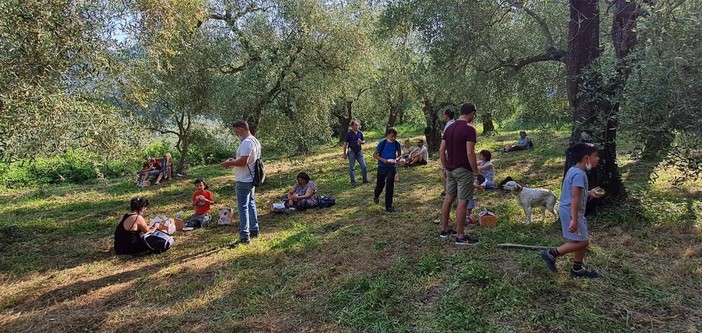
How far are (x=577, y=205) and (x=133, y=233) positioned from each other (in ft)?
19.0

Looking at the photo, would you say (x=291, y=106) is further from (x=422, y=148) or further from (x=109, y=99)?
(x=109, y=99)

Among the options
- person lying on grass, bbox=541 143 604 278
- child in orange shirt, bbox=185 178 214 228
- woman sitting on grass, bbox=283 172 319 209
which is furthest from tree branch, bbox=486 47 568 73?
child in orange shirt, bbox=185 178 214 228

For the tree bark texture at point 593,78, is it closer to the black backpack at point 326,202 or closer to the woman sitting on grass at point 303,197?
the black backpack at point 326,202

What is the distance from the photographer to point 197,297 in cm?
457

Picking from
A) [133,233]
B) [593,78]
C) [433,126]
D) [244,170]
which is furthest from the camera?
[433,126]

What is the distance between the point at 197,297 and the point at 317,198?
4241 mm

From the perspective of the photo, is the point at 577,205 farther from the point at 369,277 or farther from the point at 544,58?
the point at 544,58

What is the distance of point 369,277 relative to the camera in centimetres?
470

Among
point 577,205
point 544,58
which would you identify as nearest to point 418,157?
point 544,58

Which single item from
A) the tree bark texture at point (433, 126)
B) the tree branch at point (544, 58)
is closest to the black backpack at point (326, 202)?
the tree branch at point (544, 58)

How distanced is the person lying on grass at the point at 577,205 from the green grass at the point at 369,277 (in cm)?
25

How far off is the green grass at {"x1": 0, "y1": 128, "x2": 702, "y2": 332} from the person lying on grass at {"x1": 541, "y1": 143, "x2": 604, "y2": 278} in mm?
251

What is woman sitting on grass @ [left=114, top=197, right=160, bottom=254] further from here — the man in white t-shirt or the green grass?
the man in white t-shirt

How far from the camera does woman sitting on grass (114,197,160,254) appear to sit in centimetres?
611
